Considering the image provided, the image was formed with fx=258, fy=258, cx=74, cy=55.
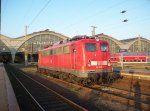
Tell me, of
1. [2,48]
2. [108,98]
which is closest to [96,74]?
[108,98]

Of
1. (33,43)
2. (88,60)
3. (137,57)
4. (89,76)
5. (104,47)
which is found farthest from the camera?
(33,43)

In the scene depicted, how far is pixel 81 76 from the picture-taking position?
18.0 metres

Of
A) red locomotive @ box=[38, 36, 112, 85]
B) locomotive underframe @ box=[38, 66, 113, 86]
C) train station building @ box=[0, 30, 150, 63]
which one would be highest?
train station building @ box=[0, 30, 150, 63]

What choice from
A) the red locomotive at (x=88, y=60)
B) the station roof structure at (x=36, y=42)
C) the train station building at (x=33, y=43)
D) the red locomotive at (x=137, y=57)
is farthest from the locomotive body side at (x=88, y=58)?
the station roof structure at (x=36, y=42)

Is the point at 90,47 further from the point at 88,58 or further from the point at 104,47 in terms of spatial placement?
the point at 104,47

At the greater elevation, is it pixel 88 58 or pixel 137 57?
pixel 137 57

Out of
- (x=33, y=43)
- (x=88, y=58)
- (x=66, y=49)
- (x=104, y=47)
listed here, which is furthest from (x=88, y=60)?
(x=33, y=43)

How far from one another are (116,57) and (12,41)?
152ft

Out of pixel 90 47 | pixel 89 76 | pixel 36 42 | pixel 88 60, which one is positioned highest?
pixel 36 42

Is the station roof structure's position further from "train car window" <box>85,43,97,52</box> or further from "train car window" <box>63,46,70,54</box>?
"train car window" <box>85,43,97,52</box>

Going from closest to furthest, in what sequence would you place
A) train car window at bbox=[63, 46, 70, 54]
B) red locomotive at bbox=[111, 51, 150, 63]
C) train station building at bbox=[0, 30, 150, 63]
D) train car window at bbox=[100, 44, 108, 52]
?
train car window at bbox=[100, 44, 108, 52], train car window at bbox=[63, 46, 70, 54], red locomotive at bbox=[111, 51, 150, 63], train station building at bbox=[0, 30, 150, 63]

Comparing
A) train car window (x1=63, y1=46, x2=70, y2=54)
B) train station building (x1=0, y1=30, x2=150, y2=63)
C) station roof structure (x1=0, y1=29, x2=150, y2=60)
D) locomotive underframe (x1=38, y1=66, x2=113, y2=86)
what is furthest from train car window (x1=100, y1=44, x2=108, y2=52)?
station roof structure (x1=0, y1=29, x2=150, y2=60)

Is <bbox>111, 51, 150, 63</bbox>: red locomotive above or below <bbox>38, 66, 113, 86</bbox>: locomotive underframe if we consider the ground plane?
above

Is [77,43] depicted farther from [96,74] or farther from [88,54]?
[96,74]
